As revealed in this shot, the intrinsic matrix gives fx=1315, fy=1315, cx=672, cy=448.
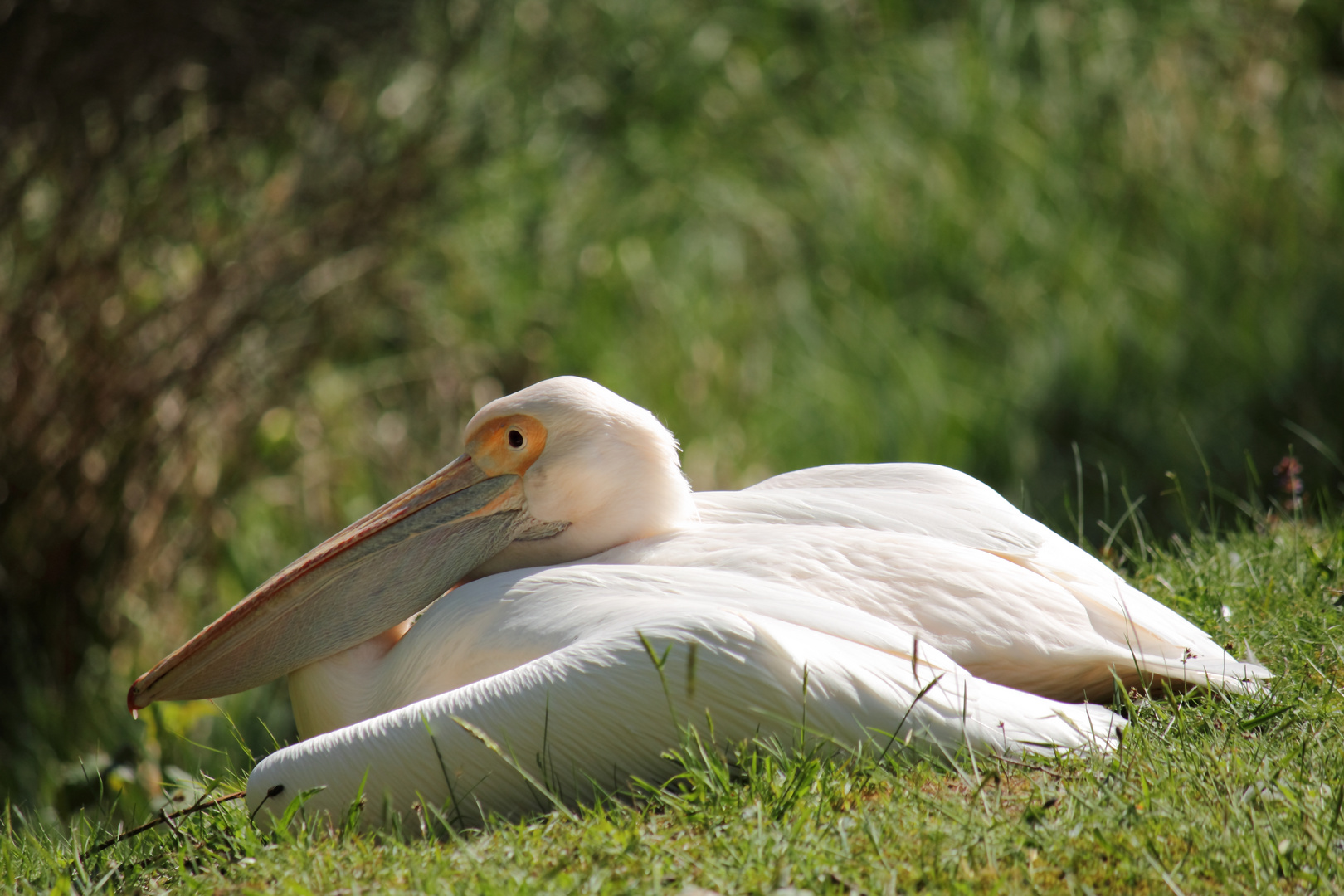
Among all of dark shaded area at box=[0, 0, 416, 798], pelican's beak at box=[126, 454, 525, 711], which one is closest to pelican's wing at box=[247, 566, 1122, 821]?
pelican's beak at box=[126, 454, 525, 711]

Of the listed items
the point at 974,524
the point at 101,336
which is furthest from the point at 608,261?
the point at 974,524

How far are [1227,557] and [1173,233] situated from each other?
340cm

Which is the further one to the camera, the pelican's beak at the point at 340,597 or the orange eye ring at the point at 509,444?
the orange eye ring at the point at 509,444

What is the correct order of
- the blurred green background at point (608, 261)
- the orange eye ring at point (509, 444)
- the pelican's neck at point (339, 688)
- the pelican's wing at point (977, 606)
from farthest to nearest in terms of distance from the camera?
the blurred green background at point (608, 261)
the orange eye ring at point (509, 444)
the pelican's neck at point (339, 688)
the pelican's wing at point (977, 606)

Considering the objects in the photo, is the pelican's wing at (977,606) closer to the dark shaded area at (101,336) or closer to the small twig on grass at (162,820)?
the small twig on grass at (162,820)

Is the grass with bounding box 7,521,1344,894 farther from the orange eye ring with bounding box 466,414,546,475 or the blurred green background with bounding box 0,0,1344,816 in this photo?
the blurred green background with bounding box 0,0,1344,816

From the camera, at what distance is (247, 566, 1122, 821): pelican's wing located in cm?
225

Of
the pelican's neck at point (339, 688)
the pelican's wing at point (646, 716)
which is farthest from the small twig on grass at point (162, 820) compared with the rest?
the pelican's neck at point (339, 688)

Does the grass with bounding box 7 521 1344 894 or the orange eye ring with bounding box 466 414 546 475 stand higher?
the orange eye ring with bounding box 466 414 546 475

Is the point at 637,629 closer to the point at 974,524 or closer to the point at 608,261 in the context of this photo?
the point at 974,524

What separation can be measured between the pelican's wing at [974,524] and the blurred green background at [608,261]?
1.97 meters

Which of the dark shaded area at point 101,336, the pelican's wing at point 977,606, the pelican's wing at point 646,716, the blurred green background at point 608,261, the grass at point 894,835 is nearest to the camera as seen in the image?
the grass at point 894,835

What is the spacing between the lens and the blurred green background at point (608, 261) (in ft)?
18.5

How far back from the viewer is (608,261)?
7.16m
